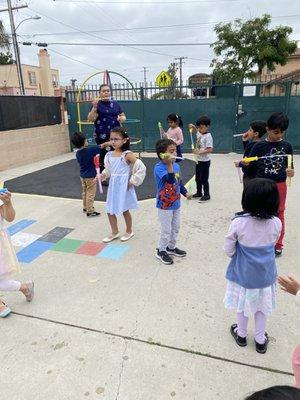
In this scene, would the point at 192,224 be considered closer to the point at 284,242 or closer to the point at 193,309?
the point at 284,242

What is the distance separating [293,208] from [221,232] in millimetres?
1580

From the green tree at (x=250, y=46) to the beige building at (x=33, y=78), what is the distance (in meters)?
13.4

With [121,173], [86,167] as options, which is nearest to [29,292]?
[121,173]

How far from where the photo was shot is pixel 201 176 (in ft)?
17.8

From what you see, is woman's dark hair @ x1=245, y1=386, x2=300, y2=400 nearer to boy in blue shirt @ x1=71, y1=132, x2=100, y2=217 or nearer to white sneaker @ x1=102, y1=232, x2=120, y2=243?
white sneaker @ x1=102, y1=232, x2=120, y2=243

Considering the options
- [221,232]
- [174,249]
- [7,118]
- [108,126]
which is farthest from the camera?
[7,118]

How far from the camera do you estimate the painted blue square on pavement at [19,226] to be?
14.3ft

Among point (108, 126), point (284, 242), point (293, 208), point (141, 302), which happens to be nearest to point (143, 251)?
point (141, 302)

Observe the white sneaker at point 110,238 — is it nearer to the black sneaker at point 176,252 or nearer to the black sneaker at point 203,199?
the black sneaker at point 176,252

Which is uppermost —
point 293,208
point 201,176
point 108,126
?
point 108,126

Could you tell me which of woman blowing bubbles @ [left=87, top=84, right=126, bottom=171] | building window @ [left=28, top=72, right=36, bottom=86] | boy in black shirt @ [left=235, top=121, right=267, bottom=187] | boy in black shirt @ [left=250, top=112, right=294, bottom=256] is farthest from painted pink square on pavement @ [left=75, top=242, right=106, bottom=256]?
building window @ [left=28, top=72, right=36, bottom=86]

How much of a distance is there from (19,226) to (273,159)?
134 inches

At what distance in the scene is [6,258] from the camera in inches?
98.7

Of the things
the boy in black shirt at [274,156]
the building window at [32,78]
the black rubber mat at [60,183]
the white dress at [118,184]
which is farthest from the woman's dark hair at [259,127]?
the building window at [32,78]
